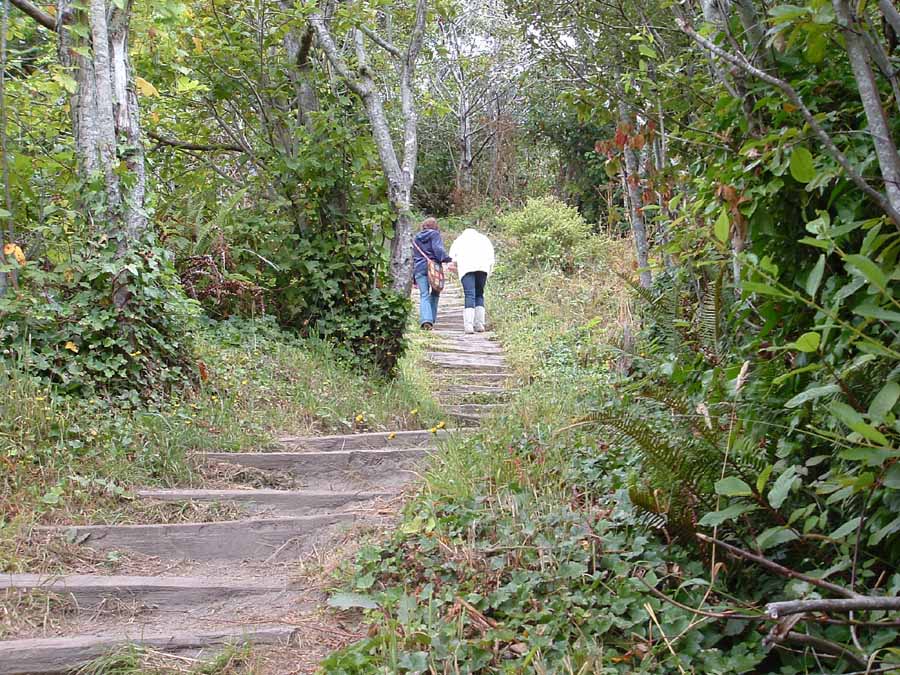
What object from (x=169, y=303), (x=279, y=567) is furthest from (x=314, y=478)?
(x=169, y=303)

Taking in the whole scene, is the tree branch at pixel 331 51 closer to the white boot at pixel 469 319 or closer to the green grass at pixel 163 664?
the white boot at pixel 469 319

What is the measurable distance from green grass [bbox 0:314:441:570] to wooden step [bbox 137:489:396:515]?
230 mm

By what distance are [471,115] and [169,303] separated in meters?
20.6

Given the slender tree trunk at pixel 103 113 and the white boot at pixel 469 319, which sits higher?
the slender tree trunk at pixel 103 113

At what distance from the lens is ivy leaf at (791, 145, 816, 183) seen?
264 centimetres

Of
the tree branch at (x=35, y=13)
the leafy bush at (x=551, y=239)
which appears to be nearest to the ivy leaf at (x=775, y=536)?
the tree branch at (x=35, y=13)

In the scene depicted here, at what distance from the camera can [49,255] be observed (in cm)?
585

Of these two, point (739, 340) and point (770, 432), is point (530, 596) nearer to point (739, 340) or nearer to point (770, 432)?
point (770, 432)

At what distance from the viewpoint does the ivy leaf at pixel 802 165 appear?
2.64 meters

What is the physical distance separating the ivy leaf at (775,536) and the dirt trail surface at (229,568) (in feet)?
6.66

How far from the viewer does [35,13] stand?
20.1ft

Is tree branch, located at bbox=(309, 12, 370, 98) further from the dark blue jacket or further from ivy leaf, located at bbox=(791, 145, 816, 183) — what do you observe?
ivy leaf, located at bbox=(791, 145, 816, 183)

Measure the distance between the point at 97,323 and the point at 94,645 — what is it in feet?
8.68

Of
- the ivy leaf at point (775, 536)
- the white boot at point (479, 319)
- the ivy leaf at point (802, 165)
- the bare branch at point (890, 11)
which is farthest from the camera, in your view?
the white boot at point (479, 319)
